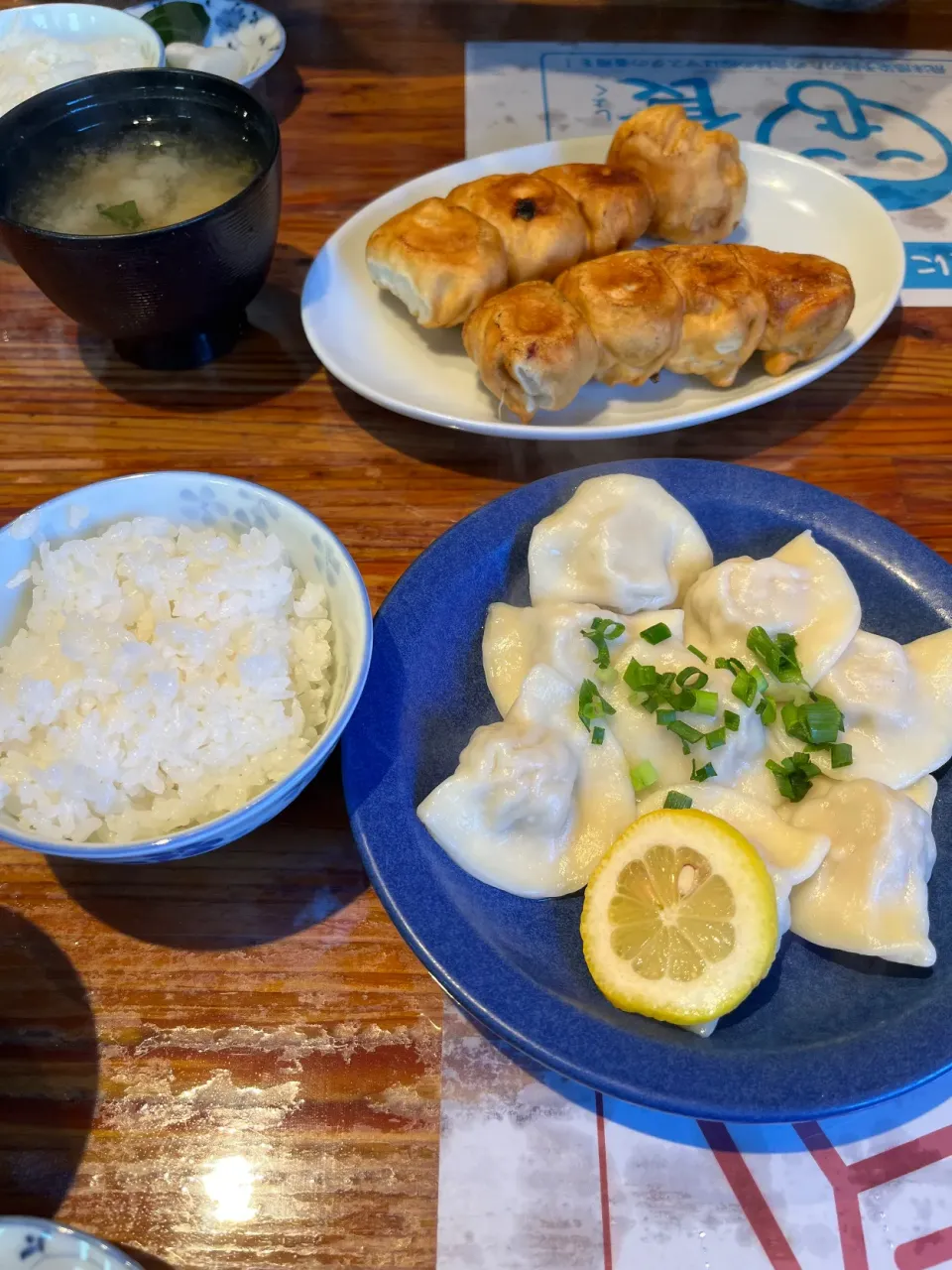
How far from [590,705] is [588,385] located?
0.78 metres

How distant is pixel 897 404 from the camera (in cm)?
184

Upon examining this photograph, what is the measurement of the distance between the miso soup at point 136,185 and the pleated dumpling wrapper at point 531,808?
1161 mm

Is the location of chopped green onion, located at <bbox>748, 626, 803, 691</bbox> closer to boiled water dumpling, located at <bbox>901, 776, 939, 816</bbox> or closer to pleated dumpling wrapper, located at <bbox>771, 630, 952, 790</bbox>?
pleated dumpling wrapper, located at <bbox>771, 630, 952, 790</bbox>

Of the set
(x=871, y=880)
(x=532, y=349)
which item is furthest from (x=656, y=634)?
(x=532, y=349)

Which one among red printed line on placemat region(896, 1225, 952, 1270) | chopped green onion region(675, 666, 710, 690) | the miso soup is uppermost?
the miso soup

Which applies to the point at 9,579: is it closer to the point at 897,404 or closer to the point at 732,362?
the point at 732,362

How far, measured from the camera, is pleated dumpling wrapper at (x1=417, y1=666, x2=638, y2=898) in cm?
116

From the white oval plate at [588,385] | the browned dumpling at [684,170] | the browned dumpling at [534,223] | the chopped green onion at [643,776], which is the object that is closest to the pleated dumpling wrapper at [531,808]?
the chopped green onion at [643,776]

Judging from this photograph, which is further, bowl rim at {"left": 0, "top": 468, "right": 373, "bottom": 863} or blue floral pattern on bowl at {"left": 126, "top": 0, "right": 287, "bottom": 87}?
blue floral pattern on bowl at {"left": 126, "top": 0, "right": 287, "bottom": 87}

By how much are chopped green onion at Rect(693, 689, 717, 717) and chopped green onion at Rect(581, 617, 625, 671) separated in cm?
14

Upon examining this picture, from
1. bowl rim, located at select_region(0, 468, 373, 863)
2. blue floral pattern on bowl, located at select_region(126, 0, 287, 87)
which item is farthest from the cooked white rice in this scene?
blue floral pattern on bowl, located at select_region(126, 0, 287, 87)

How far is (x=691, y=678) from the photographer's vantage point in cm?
127

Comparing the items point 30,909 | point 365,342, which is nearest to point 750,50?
point 365,342

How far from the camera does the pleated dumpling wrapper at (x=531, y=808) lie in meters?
1.16
